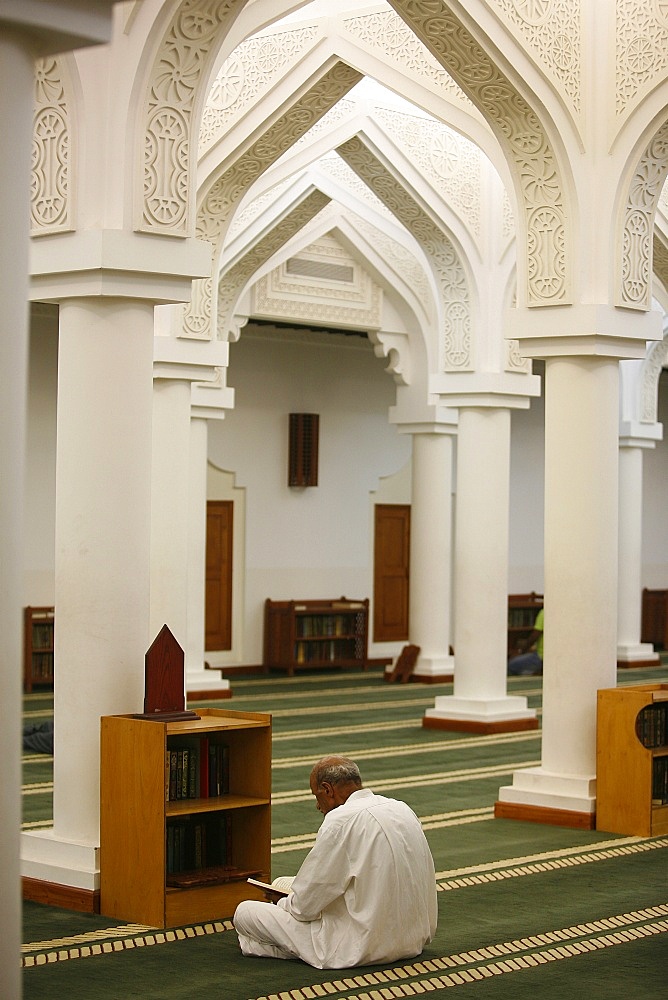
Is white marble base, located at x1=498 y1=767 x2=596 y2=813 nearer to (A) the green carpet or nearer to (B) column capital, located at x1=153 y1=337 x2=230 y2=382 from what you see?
(A) the green carpet

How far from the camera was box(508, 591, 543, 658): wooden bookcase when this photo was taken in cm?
1655

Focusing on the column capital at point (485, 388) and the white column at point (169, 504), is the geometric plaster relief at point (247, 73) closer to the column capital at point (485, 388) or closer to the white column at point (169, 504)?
the white column at point (169, 504)

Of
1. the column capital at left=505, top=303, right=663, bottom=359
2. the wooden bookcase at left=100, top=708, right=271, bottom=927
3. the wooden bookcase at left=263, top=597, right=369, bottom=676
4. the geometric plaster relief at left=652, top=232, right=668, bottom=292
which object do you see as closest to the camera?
the wooden bookcase at left=100, top=708, right=271, bottom=927

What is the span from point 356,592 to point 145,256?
10.6 metres

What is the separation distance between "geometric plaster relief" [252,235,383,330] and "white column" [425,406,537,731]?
302 cm

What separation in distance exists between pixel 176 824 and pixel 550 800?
248 cm

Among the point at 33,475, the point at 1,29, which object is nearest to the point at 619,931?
the point at 1,29

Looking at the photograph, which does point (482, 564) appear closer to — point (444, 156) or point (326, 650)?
point (444, 156)

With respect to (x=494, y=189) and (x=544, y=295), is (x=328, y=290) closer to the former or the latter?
(x=494, y=189)

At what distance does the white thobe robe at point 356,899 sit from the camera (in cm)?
434

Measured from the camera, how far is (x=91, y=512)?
529 centimetres

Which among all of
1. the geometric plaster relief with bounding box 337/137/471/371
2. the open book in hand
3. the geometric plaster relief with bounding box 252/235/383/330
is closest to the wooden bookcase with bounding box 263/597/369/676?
the geometric plaster relief with bounding box 252/235/383/330

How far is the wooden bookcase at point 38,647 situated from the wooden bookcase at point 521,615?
5.76 metres

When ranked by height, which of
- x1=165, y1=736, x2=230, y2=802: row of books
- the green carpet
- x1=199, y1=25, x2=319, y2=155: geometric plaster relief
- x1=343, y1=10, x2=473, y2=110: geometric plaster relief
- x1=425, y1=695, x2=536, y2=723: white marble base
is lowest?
the green carpet
